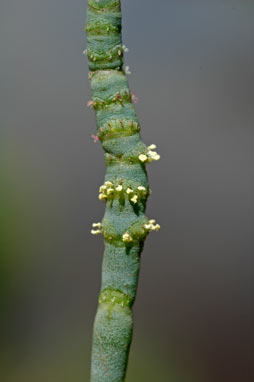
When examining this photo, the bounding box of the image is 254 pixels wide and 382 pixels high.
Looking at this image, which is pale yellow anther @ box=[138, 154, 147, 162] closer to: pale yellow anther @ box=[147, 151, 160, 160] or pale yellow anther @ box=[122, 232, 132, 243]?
pale yellow anther @ box=[147, 151, 160, 160]

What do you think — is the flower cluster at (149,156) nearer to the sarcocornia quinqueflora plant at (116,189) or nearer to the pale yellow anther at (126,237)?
the sarcocornia quinqueflora plant at (116,189)

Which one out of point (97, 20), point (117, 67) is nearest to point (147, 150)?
point (117, 67)

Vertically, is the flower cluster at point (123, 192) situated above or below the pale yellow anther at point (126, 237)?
above

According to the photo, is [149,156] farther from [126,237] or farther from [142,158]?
[126,237]

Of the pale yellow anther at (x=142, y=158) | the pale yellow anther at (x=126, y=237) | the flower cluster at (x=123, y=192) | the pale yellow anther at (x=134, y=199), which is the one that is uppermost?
the pale yellow anther at (x=142, y=158)

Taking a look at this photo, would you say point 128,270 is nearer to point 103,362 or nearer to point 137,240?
point 137,240

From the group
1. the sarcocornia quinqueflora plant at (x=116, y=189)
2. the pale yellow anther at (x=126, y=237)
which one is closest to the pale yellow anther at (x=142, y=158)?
the sarcocornia quinqueflora plant at (x=116, y=189)

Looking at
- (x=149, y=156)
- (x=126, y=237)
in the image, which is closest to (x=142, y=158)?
(x=149, y=156)

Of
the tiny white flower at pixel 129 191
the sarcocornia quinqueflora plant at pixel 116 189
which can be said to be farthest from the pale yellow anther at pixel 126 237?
the tiny white flower at pixel 129 191
